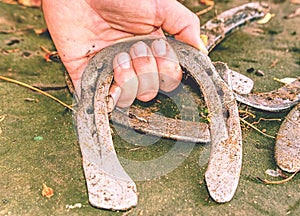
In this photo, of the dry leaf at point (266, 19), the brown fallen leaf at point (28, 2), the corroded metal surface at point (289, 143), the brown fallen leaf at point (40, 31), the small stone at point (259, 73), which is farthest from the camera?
the brown fallen leaf at point (28, 2)

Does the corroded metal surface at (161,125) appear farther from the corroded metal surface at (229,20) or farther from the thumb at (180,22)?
the corroded metal surface at (229,20)

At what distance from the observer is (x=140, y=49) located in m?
2.09

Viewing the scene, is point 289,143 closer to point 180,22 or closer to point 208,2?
point 180,22

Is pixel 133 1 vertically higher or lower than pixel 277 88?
higher

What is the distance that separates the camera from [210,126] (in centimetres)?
189

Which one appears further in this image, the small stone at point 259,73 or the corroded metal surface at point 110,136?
the small stone at point 259,73

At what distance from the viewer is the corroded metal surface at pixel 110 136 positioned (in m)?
1.69

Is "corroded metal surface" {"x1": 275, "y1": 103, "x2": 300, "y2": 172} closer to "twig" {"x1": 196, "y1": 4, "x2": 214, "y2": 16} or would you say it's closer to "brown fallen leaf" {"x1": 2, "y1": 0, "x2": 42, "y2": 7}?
"twig" {"x1": 196, "y1": 4, "x2": 214, "y2": 16}

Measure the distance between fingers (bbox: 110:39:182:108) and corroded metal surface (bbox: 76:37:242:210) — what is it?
4 cm

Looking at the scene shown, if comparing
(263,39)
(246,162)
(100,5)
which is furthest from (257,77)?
→ (100,5)

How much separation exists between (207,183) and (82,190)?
47cm

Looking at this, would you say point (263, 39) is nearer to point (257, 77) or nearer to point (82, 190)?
point (257, 77)

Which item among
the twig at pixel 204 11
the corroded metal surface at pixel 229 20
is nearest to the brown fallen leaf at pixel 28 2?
the twig at pixel 204 11

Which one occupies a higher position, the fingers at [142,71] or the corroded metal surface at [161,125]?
the fingers at [142,71]
